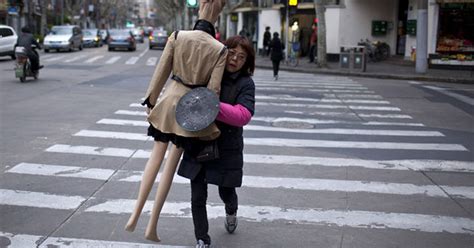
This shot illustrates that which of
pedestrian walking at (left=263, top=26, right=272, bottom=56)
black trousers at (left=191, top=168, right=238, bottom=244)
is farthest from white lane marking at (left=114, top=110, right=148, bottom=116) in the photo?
pedestrian walking at (left=263, top=26, right=272, bottom=56)

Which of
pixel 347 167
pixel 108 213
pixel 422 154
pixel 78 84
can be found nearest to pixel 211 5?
pixel 108 213

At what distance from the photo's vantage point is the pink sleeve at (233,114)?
3.95 meters

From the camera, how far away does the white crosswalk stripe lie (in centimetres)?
537

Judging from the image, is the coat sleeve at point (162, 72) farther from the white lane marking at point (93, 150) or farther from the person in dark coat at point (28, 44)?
the person in dark coat at point (28, 44)

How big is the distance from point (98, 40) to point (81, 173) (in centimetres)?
4330

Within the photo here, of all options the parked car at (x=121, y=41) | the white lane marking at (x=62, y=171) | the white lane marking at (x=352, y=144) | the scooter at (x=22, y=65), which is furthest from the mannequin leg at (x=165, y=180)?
the parked car at (x=121, y=41)

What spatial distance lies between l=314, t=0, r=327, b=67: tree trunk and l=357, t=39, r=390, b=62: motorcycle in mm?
4022

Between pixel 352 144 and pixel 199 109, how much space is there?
559 centimetres

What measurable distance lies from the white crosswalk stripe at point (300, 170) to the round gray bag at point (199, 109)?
140 centimetres

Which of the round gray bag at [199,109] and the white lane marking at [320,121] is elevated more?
the round gray bag at [199,109]

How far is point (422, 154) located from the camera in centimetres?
827

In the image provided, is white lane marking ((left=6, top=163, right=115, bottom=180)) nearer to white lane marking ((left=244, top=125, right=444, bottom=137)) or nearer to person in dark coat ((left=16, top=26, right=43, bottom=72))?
white lane marking ((left=244, top=125, right=444, bottom=137))

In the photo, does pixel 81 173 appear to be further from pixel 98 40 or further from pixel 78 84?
pixel 98 40

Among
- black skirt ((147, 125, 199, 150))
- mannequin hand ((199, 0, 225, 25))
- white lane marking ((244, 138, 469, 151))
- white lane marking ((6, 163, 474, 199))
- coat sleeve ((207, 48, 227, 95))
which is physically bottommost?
white lane marking ((6, 163, 474, 199))
